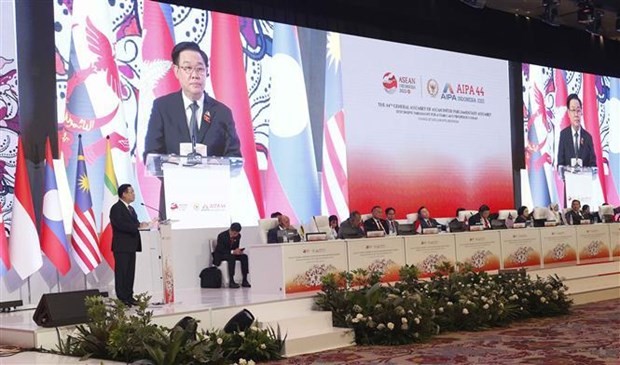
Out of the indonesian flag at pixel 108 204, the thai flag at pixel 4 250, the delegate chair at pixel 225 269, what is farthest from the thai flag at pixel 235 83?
the thai flag at pixel 4 250

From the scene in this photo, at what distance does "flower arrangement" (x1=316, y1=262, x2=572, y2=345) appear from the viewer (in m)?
6.65

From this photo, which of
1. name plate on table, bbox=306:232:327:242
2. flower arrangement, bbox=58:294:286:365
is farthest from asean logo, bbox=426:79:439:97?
flower arrangement, bbox=58:294:286:365

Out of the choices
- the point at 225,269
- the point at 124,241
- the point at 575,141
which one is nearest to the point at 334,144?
the point at 225,269

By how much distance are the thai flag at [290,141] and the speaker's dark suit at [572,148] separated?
19.4ft

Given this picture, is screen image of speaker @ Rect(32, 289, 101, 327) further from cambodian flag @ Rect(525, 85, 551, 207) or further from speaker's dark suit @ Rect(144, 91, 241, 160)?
cambodian flag @ Rect(525, 85, 551, 207)

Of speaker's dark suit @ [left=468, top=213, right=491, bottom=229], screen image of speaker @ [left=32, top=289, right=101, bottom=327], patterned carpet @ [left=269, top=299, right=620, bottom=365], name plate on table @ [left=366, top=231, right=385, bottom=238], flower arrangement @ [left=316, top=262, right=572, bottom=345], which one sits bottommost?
patterned carpet @ [left=269, top=299, right=620, bottom=365]

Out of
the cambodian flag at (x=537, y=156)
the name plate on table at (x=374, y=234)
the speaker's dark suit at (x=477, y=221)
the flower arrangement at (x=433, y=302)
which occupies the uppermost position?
the cambodian flag at (x=537, y=156)

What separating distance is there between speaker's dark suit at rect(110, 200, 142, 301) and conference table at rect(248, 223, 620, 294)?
3.93 feet

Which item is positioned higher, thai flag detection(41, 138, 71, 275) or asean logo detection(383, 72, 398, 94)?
asean logo detection(383, 72, 398, 94)

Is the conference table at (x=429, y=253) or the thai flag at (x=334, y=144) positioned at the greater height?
the thai flag at (x=334, y=144)

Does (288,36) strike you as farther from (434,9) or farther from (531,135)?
(531,135)

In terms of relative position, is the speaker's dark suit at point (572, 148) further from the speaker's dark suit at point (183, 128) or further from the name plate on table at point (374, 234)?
the name plate on table at point (374, 234)

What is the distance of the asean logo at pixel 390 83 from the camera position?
12094 millimetres

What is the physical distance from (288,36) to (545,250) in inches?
175
